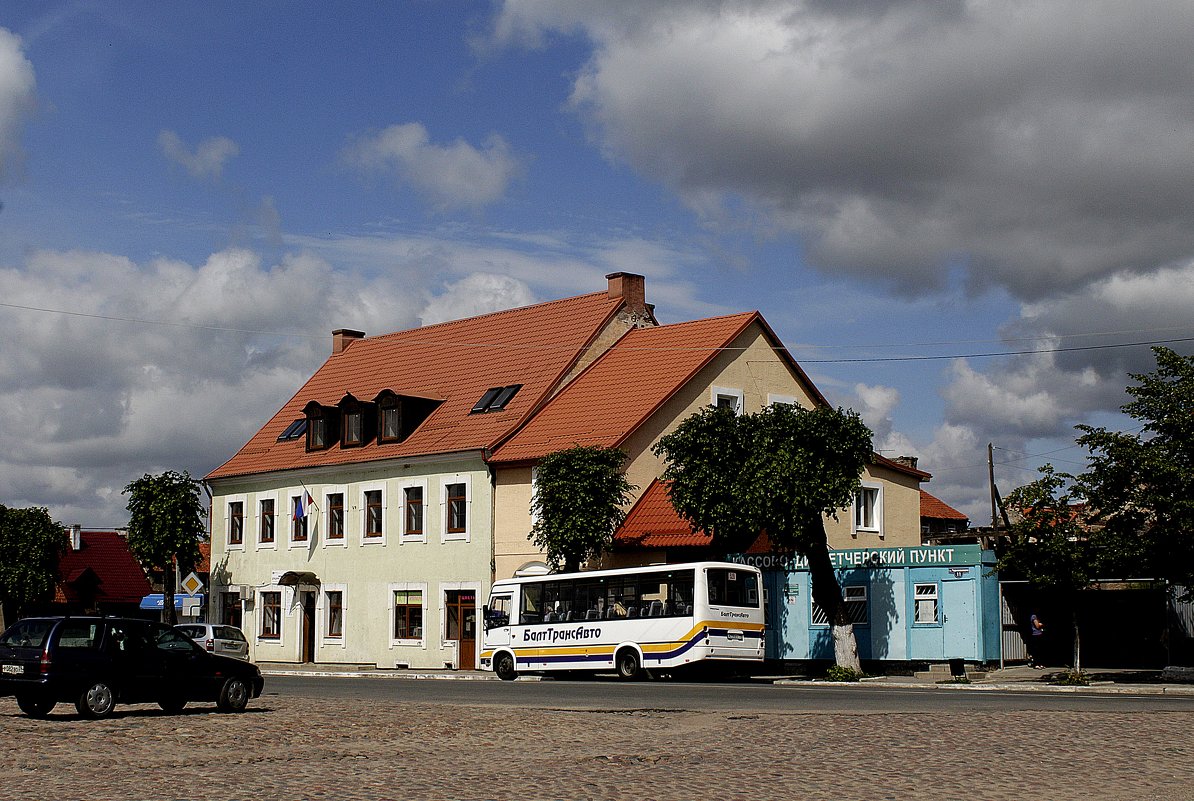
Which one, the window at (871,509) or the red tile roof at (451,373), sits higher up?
the red tile roof at (451,373)

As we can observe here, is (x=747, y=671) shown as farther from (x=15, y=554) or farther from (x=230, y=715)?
(x=15, y=554)

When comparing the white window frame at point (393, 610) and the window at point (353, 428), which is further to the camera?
the window at point (353, 428)

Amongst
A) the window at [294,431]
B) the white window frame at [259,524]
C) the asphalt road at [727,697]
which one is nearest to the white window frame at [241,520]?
the white window frame at [259,524]

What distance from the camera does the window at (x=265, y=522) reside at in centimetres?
5409

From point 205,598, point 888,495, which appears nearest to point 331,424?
point 205,598

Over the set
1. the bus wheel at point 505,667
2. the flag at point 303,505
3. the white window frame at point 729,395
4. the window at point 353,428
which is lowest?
the bus wheel at point 505,667

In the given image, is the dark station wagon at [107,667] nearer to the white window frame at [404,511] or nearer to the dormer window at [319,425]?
the white window frame at [404,511]

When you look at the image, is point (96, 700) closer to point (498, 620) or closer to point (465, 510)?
point (498, 620)

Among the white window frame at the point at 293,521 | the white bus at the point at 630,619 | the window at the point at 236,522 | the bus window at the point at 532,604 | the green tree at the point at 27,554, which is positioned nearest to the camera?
the white bus at the point at 630,619

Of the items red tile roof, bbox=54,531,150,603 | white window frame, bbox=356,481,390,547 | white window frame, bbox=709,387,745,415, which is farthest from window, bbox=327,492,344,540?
red tile roof, bbox=54,531,150,603

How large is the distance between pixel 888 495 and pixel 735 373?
6913mm

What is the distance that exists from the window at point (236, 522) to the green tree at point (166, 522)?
1.68 metres

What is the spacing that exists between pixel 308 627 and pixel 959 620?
24.6 meters

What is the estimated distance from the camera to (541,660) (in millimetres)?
37125
